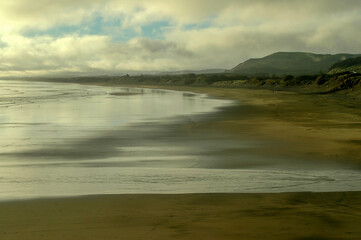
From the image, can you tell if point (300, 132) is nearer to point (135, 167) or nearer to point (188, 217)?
point (135, 167)

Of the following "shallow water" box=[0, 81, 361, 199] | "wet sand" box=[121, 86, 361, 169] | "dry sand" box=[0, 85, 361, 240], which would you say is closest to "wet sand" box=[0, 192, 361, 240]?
"dry sand" box=[0, 85, 361, 240]

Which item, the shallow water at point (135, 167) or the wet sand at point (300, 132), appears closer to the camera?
the shallow water at point (135, 167)

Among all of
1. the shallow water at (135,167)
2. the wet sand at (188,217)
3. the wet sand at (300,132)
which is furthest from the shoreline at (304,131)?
the wet sand at (188,217)

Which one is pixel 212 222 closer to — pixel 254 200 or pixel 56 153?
pixel 254 200

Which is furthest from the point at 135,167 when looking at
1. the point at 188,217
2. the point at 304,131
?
the point at 304,131

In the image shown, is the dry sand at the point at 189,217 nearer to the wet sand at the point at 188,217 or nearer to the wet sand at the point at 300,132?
the wet sand at the point at 188,217

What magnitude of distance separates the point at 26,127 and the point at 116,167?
11001mm

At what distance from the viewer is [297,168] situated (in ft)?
36.7

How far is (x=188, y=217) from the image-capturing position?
23.6 ft

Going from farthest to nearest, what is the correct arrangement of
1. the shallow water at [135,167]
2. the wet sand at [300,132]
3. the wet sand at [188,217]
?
the wet sand at [300,132]
the shallow water at [135,167]
the wet sand at [188,217]

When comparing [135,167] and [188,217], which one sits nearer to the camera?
[188,217]

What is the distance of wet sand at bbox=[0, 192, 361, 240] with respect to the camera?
21.1 feet

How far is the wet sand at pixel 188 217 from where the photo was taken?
6418 mm

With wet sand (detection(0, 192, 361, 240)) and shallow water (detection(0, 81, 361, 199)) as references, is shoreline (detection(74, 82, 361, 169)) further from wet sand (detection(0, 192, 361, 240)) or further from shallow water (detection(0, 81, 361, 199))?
wet sand (detection(0, 192, 361, 240))
